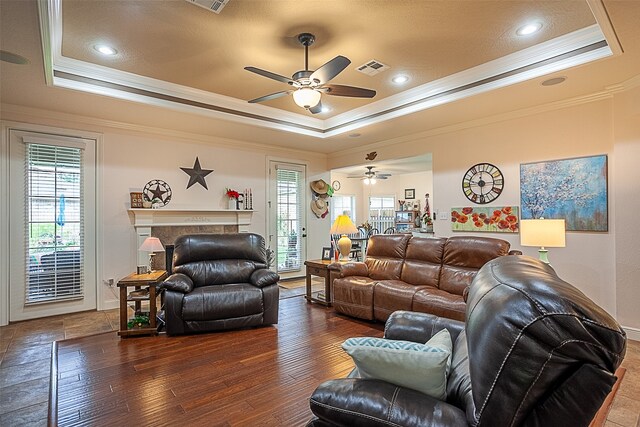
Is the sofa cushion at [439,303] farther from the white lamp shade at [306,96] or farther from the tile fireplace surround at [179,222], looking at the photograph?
the tile fireplace surround at [179,222]

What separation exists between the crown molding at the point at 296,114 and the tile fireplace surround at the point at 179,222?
1.67 metres

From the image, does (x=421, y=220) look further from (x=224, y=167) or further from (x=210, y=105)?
(x=210, y=105)

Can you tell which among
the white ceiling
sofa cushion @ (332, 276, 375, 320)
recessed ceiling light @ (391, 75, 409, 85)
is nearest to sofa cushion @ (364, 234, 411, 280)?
sofa cushion @ (332, 276, 375, 320)

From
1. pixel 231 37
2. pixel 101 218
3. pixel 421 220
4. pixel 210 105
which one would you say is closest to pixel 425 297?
pixel 231 37

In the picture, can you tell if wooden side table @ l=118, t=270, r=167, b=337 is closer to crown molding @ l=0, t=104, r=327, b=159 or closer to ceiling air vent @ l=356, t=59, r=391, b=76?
crown molding @ l=0, t=104, r=327, b=159

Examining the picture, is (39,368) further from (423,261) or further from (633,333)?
(633,333)

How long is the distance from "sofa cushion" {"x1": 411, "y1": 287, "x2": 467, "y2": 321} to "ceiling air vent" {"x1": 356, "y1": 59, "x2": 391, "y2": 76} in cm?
249

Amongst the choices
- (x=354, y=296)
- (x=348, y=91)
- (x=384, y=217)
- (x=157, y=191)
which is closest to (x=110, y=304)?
(x=157, y=191)

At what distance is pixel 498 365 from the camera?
2.85 ft

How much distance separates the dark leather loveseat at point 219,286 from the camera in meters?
3.48

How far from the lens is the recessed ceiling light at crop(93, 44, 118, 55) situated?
3182 mm

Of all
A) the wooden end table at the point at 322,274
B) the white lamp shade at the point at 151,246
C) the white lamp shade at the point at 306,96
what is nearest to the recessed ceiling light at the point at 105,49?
the white lamp shade at the point at 306,96

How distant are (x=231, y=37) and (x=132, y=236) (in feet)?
10.8

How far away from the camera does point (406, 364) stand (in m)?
1.19
